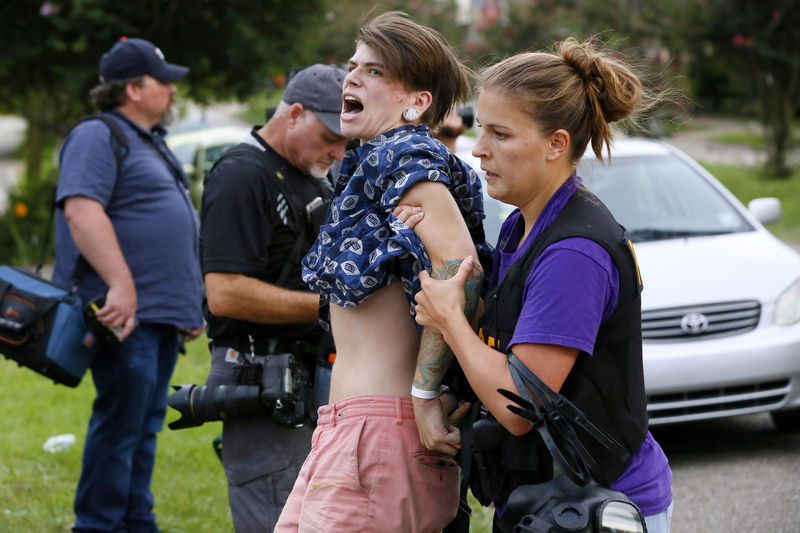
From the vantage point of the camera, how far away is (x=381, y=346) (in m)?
2.47

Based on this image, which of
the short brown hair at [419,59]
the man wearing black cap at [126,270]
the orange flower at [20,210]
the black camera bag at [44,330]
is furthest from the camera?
the orange flower at [20,210]

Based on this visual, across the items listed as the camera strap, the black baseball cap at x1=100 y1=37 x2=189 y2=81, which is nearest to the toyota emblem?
the black baseball cap at x1=100 y1=37 x2=189 y2=81

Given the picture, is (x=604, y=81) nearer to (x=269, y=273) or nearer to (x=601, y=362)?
(x=601, y=362)

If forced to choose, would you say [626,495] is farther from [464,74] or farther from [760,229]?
[760,229]

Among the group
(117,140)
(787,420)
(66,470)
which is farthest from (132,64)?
(787,420)

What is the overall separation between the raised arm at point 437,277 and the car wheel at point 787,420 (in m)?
4.07

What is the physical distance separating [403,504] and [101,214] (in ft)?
8.48

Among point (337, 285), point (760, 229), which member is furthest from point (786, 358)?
point (337, 285)

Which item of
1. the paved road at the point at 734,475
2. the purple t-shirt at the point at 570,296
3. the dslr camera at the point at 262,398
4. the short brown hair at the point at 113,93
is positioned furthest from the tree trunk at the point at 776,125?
the purple t-shirt at the point at 570,296

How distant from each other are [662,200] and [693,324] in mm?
1396

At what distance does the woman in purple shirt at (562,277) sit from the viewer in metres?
2.14

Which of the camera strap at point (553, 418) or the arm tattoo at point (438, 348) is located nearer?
the camera strap at point (553, 418)

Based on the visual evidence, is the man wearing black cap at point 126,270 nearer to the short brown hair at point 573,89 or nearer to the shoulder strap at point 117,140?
the shoulder strap at point 117,140

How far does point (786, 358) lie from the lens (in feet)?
18.1
